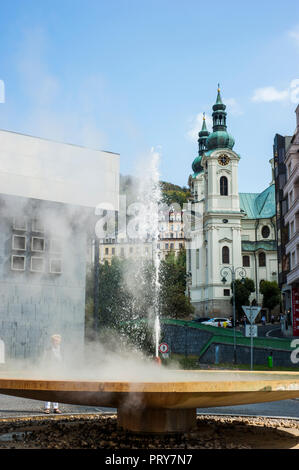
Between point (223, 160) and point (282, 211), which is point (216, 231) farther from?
point (282, 211)

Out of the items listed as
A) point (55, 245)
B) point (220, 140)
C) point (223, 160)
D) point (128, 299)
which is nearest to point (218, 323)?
point (128, 299)

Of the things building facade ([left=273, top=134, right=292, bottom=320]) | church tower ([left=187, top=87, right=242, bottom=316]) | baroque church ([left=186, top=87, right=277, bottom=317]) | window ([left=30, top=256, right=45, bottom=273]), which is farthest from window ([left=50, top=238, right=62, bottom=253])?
church tower ([left=187, top=87, right=242, bottom=316])

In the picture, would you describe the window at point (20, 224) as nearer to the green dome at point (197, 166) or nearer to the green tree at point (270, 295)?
the green tree at point (270, 295)

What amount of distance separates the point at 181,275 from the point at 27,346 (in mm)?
67857

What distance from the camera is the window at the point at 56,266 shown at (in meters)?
20.3

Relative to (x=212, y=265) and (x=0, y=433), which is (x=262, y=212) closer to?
(x=212, y=265)

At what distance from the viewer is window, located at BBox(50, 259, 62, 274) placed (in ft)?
66.8

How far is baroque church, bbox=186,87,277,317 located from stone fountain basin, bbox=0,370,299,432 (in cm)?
7061

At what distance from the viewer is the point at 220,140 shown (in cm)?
8688

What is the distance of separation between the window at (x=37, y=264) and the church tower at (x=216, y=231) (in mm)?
59086

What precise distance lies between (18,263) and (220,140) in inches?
2762

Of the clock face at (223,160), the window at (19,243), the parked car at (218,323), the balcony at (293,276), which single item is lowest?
the parked car at (218,323)

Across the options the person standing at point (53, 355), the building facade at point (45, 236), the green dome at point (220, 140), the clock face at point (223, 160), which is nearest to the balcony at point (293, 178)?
the building facade at point (45, 236)
